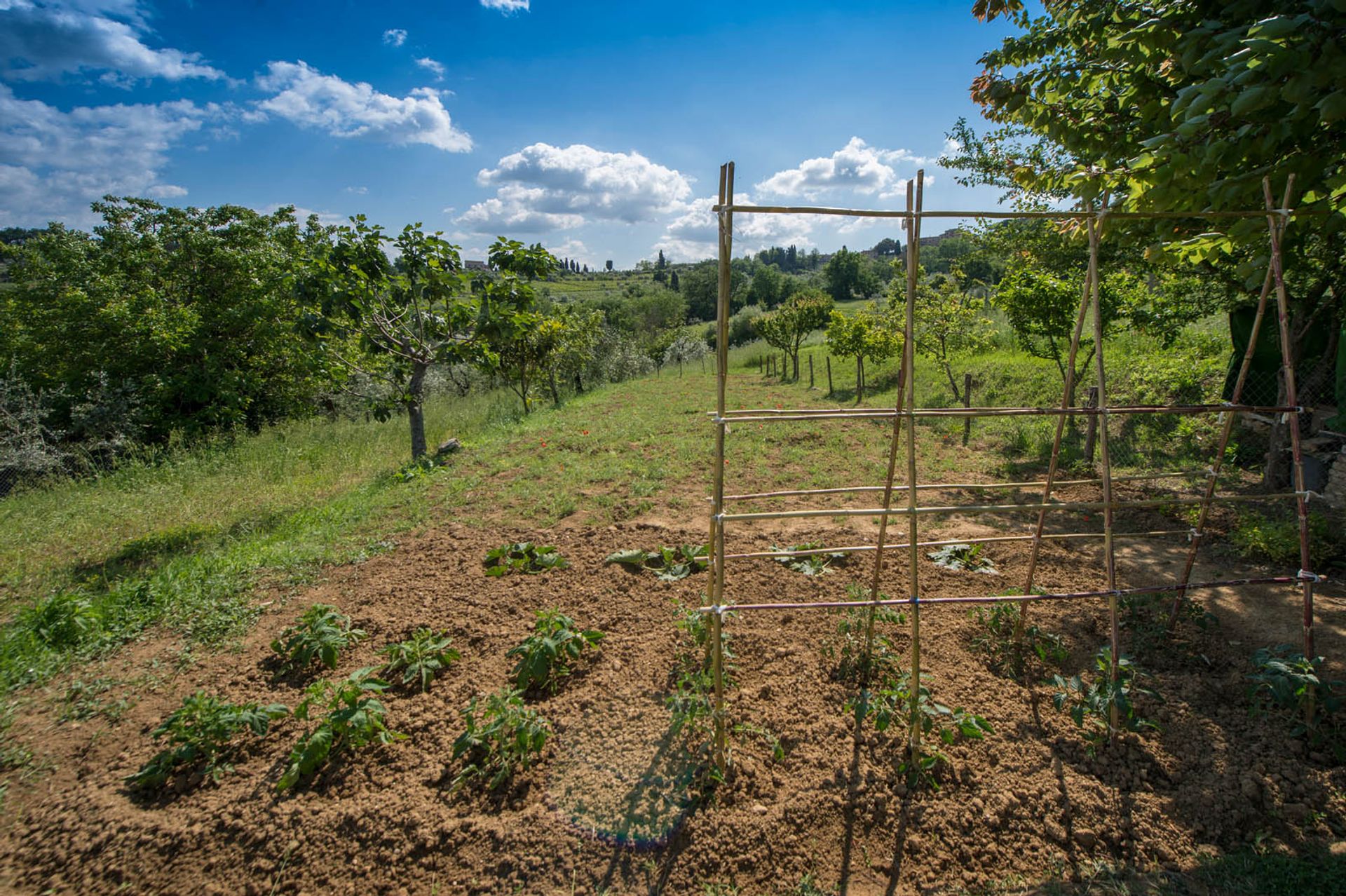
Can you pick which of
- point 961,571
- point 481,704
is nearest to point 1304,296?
point 961,571

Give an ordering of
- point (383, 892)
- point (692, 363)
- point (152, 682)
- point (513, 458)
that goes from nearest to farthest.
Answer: point (383, 892), point (152, 682), point (513, 458), point (692, 363)

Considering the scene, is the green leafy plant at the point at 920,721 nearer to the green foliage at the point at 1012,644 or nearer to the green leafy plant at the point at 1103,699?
the green leafy plant at the point at 1103,699

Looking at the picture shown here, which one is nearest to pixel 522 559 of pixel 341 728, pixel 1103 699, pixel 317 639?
pixel 317 639

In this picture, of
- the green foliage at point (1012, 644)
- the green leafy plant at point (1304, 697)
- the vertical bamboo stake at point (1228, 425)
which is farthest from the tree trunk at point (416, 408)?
the green leafy plant at point (1304, 697)

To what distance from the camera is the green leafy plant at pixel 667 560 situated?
15.3 feet

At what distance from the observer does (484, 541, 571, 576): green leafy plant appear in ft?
16.0

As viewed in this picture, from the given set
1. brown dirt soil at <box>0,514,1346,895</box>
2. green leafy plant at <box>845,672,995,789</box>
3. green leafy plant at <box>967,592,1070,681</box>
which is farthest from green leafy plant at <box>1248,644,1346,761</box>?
green leafy plant at <box>845,672,995,789</box>

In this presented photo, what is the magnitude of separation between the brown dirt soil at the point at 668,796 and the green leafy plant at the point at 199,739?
0.10 metres

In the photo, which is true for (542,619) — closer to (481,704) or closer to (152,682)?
(481,704)

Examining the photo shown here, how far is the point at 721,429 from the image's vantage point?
261 centimetres

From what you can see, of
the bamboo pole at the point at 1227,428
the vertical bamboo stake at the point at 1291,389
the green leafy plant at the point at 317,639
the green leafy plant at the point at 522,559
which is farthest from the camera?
the green leafy plant at the point at 522,559

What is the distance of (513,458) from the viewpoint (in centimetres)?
902

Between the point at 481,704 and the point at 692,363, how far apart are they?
31670mm

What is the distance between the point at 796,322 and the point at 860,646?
1853cm
